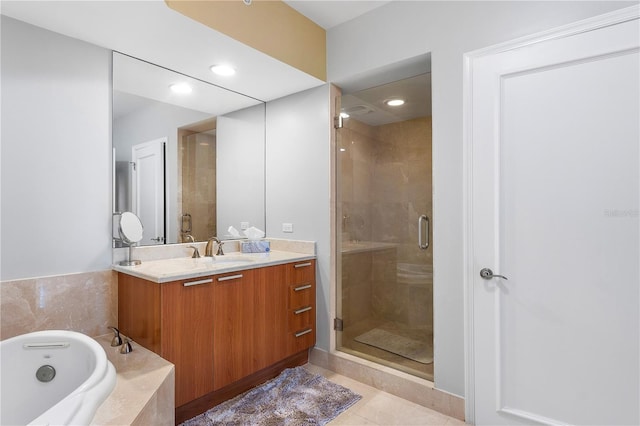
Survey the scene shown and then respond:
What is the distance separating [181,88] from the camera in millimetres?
2568

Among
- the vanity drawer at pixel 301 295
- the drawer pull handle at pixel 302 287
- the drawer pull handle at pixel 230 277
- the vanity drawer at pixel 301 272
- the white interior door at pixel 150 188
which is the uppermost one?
the white interior door at pixel 150 188

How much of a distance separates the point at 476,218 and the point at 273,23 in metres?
1.84

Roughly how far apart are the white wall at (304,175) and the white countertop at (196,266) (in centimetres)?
24

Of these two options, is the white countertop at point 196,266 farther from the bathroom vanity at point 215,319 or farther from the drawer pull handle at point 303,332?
the drawer pull handle at point 303,332

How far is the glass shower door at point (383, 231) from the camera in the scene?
97.7 inches

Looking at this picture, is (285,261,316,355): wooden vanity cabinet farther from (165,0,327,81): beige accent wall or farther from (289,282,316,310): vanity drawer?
(165,0,327,81): beige accent wall

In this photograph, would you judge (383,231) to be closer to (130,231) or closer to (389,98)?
(389,98)

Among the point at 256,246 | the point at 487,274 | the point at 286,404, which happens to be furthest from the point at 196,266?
the point at 487,274

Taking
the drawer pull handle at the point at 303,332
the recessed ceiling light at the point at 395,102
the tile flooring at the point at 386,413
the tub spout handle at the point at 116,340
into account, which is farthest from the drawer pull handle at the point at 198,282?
the recessed ceiling light at the point at 395,102

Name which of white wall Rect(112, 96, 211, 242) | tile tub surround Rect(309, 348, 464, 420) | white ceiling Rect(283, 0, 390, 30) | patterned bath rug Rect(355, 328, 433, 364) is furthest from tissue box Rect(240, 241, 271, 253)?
white ceiling Rect(283, 0, 390, 30)

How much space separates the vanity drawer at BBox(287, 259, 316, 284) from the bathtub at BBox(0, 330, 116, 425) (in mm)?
1288

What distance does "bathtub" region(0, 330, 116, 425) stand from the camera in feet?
4.65

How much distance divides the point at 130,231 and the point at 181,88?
1181 millimetres

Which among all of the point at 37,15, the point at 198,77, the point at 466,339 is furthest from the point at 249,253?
the point at 37,15
